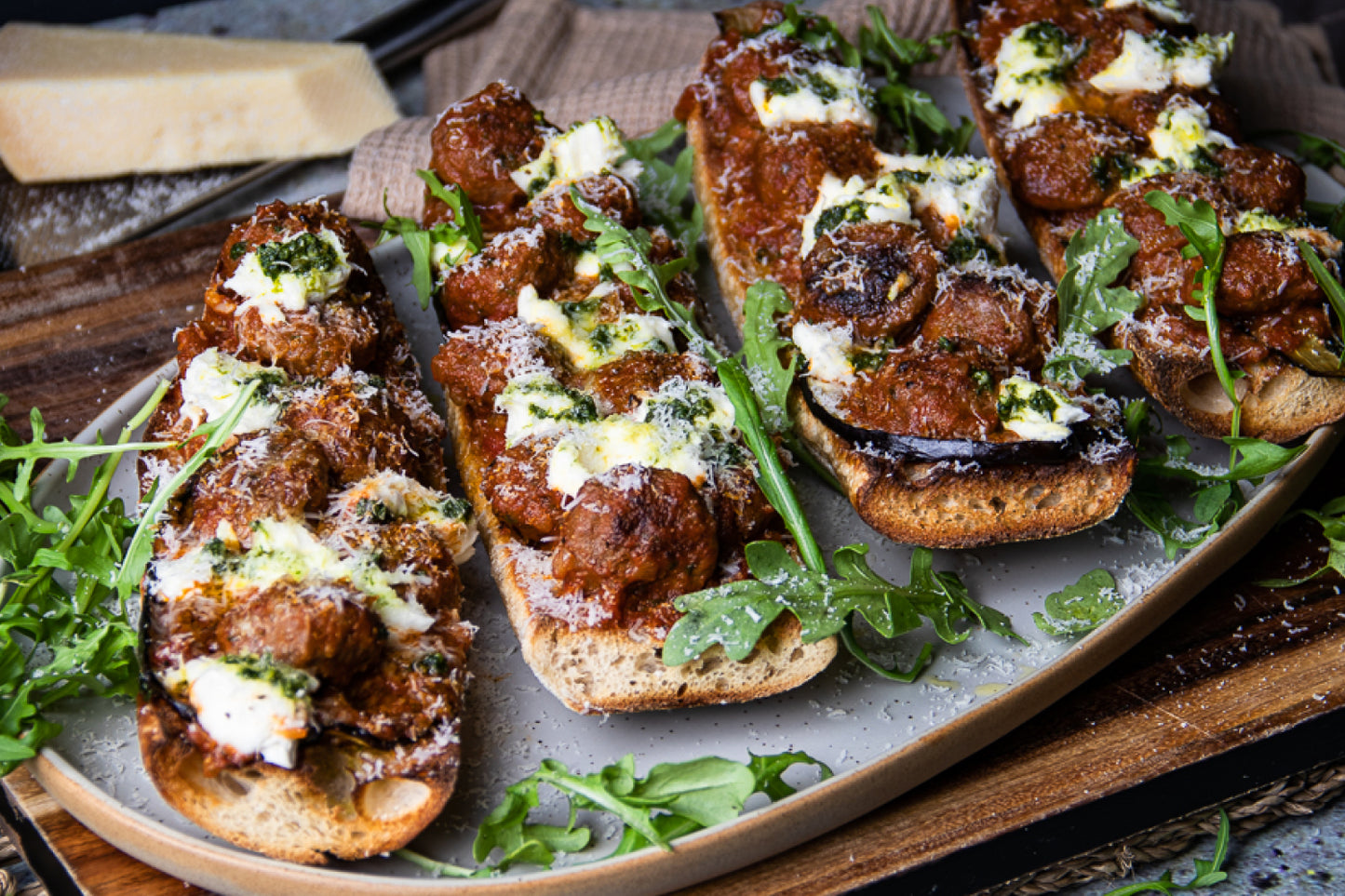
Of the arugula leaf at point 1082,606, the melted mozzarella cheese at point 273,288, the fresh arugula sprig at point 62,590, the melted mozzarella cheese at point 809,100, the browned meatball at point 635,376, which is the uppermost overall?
the melted mozzarella cheese at point 809,100

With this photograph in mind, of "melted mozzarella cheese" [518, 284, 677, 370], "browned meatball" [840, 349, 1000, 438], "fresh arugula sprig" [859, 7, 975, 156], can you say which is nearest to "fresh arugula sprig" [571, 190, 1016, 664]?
"melted mozzarella cheese" [518, 284, 677, 370]

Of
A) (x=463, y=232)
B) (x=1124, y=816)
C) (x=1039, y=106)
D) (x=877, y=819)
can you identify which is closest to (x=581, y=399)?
(x=463, y=232)

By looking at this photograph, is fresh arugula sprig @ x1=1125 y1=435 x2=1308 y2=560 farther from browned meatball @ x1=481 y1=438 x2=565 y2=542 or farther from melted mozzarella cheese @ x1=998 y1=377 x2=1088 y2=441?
browned meatball @ x1=481 y1=438 x2=565 y2=542

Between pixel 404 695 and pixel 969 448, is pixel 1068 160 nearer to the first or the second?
pixel 969 448

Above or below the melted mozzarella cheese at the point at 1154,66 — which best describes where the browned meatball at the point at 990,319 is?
below

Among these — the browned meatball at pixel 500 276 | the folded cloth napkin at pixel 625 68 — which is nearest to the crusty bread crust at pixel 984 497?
the browned meatball at pixel 500 276

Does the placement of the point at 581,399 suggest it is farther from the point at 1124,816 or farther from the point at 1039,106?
the point at 1039,106

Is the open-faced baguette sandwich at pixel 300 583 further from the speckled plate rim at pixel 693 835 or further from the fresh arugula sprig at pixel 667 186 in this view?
the fresh arugula sprig at pixel 667 186
